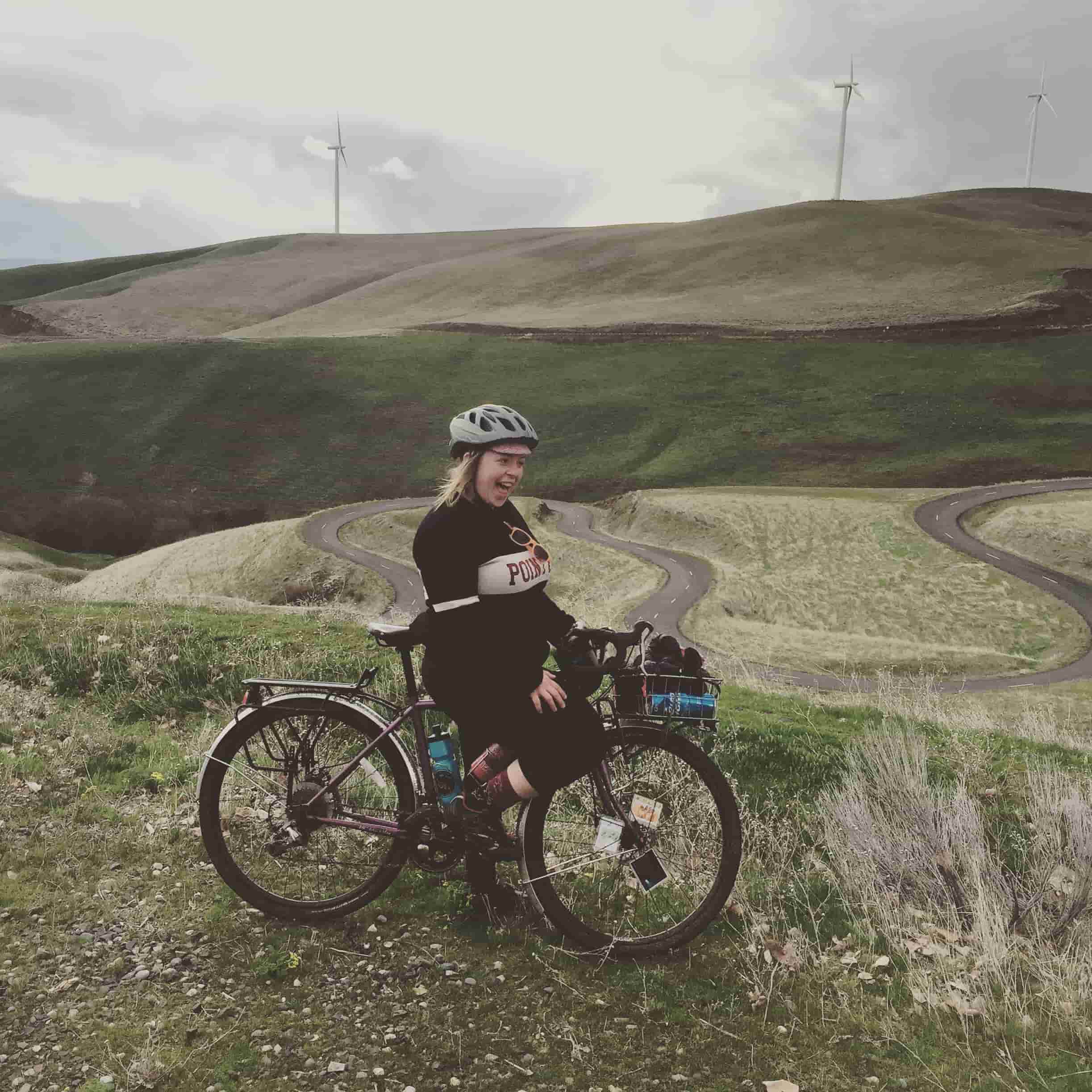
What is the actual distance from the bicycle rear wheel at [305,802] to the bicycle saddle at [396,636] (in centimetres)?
52

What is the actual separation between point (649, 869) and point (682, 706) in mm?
995

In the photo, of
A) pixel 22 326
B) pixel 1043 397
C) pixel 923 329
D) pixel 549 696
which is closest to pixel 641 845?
pixel 549 696

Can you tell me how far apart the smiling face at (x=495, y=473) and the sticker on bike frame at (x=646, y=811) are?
187cm

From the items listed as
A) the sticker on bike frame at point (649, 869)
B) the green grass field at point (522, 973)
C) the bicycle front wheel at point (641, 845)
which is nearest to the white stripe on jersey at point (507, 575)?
the bicycle front wheel at point (641, 845)

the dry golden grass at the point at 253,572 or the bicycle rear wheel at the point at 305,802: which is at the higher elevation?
the bicycle rear wheel at the point at 305,802

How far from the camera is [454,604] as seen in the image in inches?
175

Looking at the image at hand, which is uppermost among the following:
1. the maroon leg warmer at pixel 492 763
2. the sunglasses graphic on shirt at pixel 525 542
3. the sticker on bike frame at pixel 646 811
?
the sunglasses graphic on shirt at pixel 525 542

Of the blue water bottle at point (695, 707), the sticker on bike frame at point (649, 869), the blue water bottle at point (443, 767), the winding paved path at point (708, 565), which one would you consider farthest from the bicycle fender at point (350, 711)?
the winding paved path at point (708, 565)

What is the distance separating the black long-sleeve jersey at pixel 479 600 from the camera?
446 centimetres

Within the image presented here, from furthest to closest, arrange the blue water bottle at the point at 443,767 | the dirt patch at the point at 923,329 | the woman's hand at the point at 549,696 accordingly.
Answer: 1. the dirt patch at the point at 923,329
2. the blue water bottle at the point at 443,767
3. the woman's hand at the point at 549,696

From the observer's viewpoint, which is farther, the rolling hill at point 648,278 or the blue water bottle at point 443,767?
the rolling hill at point 648,278

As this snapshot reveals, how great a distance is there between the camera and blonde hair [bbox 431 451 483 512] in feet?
15.1

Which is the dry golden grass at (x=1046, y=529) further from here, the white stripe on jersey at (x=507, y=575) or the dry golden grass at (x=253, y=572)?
the white stripe on jersey at (x=507, y=575)

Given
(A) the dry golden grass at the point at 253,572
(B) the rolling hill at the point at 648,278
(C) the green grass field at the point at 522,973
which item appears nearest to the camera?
(C) the green grass field at the point at 522,973
